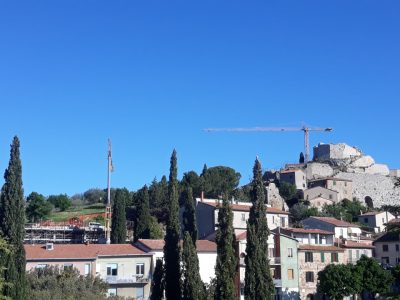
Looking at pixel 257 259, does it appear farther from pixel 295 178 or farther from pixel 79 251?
pixel 295 178

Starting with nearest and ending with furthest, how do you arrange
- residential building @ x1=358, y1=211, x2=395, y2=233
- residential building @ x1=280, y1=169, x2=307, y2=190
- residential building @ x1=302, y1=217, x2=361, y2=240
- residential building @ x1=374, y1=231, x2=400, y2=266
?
residential building @ x1=374, y1=231, x2=400, y2=266 < residential building @ x1=302, y1=217, x2=361, y2=240 < residential building @ x1=358, y1=211, x2=395, y2=233 < residential building @ x1=280, y1=169, x2=307, y2=190

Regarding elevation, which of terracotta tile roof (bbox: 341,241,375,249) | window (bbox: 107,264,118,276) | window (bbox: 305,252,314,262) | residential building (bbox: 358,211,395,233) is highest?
residential building (bbox: 358,211,395,233)

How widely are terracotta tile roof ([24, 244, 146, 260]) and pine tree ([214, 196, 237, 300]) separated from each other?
42.7ft

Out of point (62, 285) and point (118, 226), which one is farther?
point (118, 226)

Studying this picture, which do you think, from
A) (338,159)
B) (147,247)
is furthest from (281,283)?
(338,159)

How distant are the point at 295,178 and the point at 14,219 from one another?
86.4 metres

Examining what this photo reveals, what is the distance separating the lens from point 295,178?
119 meters

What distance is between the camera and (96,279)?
4256 cm

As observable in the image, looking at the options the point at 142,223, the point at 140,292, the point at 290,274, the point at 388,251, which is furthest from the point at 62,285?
the point at 388,251

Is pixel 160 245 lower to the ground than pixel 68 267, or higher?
higher

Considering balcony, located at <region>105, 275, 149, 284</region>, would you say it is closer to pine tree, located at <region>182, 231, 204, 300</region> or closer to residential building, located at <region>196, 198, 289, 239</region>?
pine tree, located at <region>182, 231, 204, 300</region>

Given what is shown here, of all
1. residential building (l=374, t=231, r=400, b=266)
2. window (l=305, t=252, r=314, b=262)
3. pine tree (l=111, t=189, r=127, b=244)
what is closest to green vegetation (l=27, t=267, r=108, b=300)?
pine tree (l=111, t=189, r=127, b=244)

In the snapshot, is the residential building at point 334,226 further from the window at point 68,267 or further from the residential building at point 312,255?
the window at point 68,267

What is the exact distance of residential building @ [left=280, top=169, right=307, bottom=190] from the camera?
119 metres
